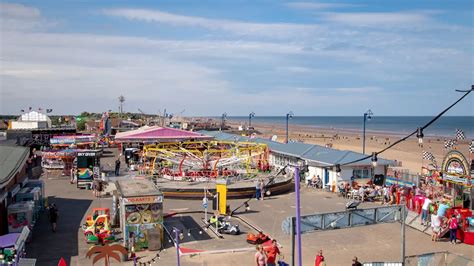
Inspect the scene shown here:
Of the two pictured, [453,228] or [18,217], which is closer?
[453,228]

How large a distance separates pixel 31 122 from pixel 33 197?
216 ft

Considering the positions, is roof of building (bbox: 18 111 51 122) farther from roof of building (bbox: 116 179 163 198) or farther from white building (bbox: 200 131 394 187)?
roof of building (bbox: 116 179 163 198)

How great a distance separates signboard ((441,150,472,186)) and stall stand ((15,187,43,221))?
18445mm

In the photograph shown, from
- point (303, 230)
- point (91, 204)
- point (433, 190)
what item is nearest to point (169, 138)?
point (91, 204)

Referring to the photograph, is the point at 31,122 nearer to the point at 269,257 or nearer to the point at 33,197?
the point at 33,197

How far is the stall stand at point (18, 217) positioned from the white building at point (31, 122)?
→ 219ft

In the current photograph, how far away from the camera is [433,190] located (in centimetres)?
2480

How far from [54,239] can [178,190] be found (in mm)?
9663

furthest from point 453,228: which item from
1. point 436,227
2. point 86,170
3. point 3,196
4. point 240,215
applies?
point 86,170

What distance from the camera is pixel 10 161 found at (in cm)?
1884

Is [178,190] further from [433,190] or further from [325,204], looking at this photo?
[433,190]

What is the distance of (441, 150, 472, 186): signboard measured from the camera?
778 inches

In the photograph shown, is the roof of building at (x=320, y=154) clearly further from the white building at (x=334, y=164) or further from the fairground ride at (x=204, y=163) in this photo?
the fairground ride at (x=204, y=163)

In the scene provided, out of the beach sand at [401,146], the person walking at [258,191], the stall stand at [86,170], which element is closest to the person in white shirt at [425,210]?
the person walking at [258,191]
